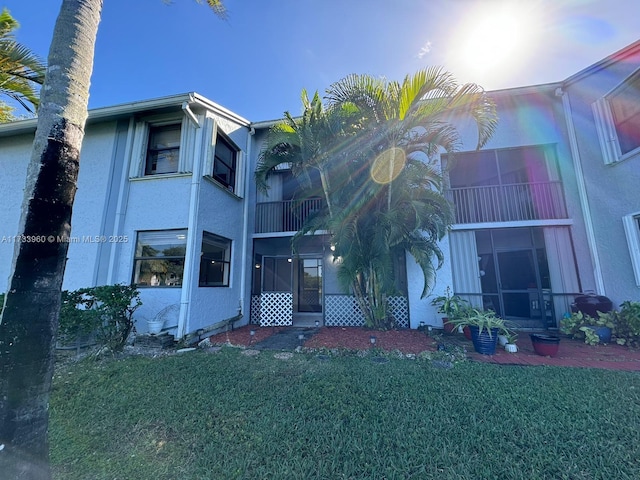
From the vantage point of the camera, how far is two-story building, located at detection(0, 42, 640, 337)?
7191 millimetres

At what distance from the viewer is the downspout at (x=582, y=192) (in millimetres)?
7719

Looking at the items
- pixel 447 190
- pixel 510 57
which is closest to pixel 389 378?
pixel 447 190

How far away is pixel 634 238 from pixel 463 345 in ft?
16.9

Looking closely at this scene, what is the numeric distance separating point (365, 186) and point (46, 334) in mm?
6495

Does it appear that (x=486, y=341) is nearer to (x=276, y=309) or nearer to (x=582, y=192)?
(x=582, y=192)

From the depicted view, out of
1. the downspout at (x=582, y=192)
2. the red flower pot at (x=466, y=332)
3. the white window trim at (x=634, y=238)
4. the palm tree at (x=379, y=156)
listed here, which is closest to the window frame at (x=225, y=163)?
the palm tree at (x=379, y=156)

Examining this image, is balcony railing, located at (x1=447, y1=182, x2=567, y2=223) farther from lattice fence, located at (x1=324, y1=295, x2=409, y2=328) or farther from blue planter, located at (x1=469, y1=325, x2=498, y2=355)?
lattice fence, located at (x1=324, y1=295, x2=409, y2=328)

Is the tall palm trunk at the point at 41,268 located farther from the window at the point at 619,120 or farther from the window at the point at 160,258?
the window at the point at 619,120

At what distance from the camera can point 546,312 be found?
27.3 feet

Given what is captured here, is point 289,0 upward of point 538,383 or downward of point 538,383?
upward

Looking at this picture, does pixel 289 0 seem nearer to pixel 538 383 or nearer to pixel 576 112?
pixel 576 112

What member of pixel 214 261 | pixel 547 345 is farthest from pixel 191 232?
pixel 547 345

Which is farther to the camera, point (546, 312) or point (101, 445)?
point (546, 312)

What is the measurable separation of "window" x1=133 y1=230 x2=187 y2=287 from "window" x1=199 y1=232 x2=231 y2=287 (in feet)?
1.93
